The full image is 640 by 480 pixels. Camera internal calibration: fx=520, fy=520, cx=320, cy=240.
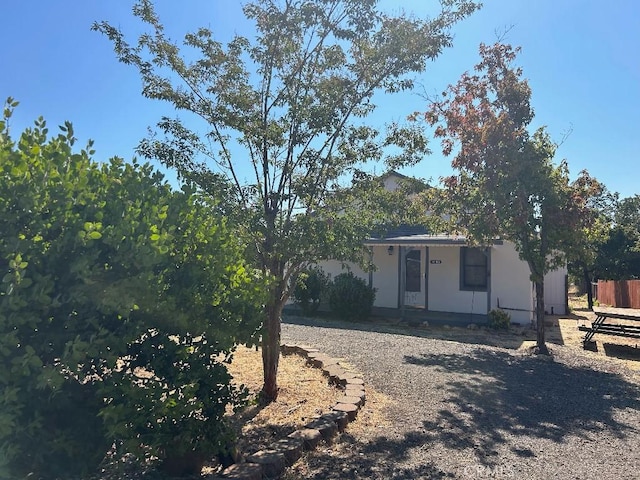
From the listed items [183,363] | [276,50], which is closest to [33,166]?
[183,363]

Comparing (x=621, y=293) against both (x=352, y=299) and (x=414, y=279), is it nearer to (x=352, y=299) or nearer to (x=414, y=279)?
(x=414, y=279)

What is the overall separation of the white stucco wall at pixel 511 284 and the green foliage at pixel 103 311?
12211 mm

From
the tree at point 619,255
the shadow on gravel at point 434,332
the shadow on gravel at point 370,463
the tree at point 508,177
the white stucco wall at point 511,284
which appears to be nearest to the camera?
the shadow on gravel at point 370,463

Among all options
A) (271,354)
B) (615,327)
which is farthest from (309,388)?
(615,327)

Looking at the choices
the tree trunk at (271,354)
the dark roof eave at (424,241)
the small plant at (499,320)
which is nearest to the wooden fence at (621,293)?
the small plant at (499,320)

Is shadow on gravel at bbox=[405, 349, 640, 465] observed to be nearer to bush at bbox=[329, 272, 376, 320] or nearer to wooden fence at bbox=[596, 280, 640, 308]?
bush at bbox=[329, 272, 376, 320]

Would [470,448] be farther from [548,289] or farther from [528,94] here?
[548,289]

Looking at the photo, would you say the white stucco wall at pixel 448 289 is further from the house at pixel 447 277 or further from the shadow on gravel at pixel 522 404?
the shadow on gravel at pixel 522 404

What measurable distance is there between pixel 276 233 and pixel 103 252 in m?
2.91

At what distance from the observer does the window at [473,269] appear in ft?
48.9

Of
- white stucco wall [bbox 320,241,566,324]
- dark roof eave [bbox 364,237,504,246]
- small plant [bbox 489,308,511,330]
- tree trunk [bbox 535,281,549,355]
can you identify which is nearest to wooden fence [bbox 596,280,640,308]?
white stucco wall [bbox 320,241,566,324]

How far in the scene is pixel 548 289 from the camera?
18.5m

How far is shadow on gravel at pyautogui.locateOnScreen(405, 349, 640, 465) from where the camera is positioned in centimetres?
505
